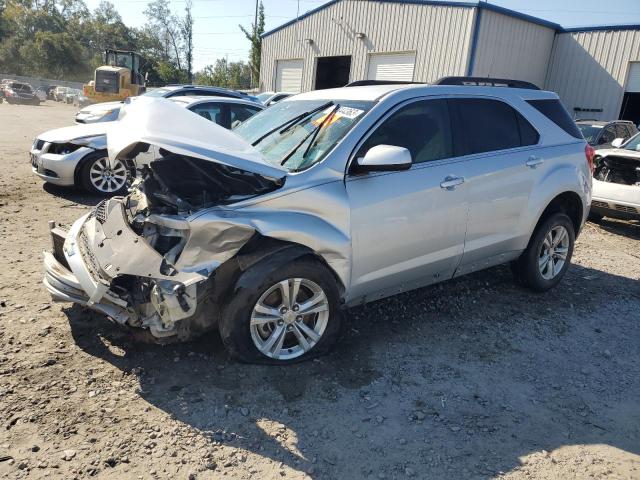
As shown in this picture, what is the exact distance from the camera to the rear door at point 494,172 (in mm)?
4121

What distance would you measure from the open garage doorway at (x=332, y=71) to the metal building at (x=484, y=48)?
0.61 meters

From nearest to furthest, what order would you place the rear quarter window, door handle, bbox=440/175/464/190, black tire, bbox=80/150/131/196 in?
door handle, bbox=440/175/464/190 < the rear quarter window < black tire, bbox=80/150/131/196

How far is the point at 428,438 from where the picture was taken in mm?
2857

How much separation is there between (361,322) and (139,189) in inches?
80.7

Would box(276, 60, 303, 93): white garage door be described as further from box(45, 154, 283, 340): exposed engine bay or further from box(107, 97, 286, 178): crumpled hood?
box(45, 154, 283, 340): exposed engine bay

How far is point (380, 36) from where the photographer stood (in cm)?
1964

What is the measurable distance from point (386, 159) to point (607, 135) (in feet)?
32.3

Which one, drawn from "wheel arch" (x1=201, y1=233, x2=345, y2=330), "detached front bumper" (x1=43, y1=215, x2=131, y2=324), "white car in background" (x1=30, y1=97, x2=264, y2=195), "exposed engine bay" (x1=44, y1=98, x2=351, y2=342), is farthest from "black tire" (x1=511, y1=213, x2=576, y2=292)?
"white car in background" (x1=30, y1=97, x2=264, y2=195)

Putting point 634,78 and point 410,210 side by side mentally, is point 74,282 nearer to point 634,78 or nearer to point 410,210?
point 410,210

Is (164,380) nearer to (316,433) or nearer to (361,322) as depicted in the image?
(316,433)

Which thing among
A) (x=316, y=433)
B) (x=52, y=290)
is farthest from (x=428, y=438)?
(x=52, y=290)

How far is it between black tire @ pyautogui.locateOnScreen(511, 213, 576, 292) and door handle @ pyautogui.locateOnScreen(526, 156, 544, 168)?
630 millimetres

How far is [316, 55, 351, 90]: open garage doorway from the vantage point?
74.3 ft

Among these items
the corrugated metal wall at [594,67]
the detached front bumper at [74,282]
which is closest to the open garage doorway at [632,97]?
the corrugated metal wall at [594,67]
